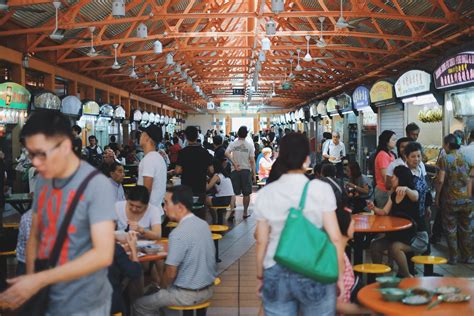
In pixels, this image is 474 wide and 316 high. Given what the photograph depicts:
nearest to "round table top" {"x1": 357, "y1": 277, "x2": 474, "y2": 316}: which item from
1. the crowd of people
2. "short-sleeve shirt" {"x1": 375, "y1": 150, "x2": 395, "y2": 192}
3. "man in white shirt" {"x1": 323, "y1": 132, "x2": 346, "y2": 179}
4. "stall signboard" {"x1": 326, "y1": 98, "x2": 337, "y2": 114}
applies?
the crowd of people

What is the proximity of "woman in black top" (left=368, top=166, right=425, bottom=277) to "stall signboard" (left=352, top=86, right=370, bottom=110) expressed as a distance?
8.92 m

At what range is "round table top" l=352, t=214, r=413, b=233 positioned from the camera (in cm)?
512

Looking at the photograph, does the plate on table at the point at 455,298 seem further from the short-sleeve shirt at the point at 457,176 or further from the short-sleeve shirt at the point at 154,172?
the short-sleeve shirt at the point at 457,176

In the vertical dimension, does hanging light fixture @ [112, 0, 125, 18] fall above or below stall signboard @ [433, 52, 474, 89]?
above

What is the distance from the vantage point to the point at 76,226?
7.28ft

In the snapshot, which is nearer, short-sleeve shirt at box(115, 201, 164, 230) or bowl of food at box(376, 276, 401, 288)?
bowl of food at box(376, 276, 401, 288)

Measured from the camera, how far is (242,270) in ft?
22.1

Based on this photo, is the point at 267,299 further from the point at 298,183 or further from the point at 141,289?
the point at 141,289

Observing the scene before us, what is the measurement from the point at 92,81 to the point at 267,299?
1711 centimetres

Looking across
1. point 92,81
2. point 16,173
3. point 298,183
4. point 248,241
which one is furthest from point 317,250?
point 92,81

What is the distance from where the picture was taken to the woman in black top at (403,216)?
5352mm

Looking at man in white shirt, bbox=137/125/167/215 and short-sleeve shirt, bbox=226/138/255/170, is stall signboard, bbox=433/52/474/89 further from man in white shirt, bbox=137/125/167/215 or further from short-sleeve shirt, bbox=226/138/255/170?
man in white shirt, bbox=137/125/167/215

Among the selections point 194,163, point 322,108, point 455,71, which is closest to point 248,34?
point 455,71

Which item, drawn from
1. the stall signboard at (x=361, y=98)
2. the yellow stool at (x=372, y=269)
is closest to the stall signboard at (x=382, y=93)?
the stall signboard at (x=361, y=98)
